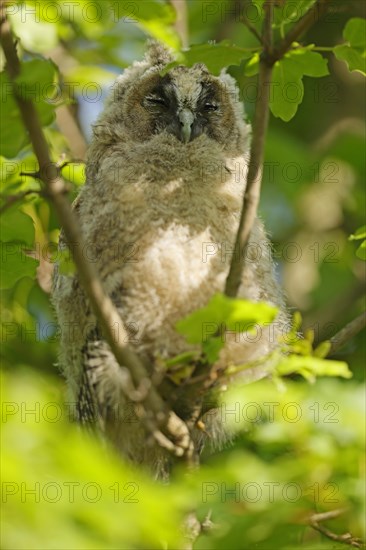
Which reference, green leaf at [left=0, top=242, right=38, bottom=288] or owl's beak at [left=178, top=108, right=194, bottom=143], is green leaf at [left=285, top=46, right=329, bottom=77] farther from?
green leaf at [left=0, top=242, right=38, bottom=288]

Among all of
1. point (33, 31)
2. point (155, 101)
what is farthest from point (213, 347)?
point (33, 31)

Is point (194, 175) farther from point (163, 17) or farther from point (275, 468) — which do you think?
point (275, 468)

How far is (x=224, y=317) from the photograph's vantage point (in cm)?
244

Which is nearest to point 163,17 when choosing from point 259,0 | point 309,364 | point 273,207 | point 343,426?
point 259,0

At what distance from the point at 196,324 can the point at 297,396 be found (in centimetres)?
40

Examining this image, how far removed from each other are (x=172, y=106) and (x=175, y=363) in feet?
5.67

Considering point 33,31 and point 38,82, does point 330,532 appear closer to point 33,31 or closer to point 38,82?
point 38,82

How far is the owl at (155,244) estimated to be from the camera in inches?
145

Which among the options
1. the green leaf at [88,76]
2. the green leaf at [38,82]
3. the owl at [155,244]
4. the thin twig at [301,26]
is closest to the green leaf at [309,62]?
the thin twig at [301,26]

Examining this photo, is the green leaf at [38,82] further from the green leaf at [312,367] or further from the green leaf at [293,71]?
the green leaf at [312,367]

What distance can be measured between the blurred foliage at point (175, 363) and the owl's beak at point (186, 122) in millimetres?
560

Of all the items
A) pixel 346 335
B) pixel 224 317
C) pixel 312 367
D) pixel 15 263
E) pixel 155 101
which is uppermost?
pixel 155 101

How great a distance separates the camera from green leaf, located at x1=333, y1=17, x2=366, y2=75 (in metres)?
2.89

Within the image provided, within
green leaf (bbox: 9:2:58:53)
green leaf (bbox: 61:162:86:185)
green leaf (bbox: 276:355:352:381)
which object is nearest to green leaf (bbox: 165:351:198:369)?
green leaf (bbox: 276:355:352:381)
